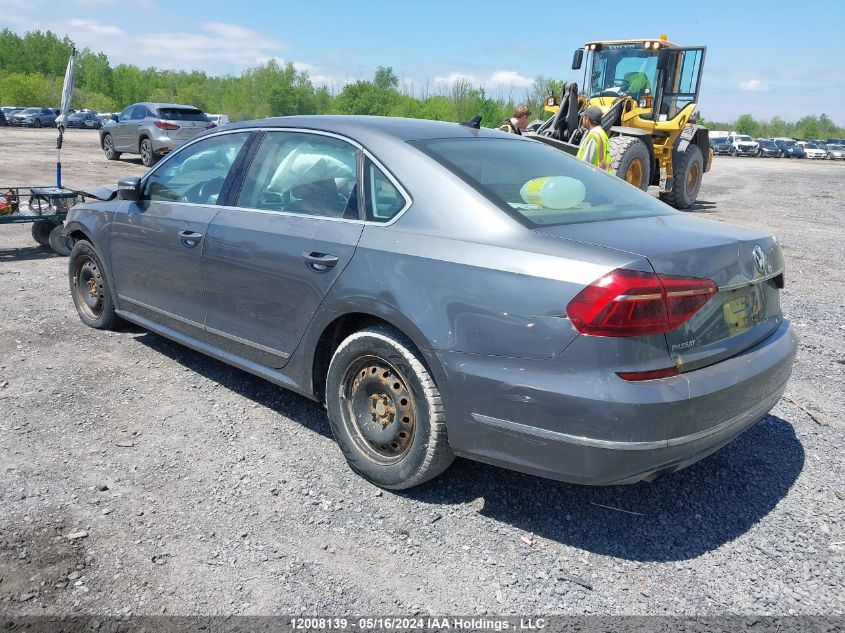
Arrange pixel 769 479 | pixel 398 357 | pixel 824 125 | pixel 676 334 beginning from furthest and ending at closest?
pixel 824 125 → pixel 769 479 → pixel 398 357 → pixel 676 334

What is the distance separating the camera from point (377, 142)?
3.36 metres

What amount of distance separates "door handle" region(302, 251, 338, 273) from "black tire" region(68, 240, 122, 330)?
8.03ft

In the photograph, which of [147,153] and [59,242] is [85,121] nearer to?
[147,153]

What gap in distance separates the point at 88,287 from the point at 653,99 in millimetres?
11594

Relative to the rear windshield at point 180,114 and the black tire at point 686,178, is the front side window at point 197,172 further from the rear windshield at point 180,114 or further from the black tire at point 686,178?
the rear windshield at point 180,114

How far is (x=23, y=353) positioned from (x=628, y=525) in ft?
14.0

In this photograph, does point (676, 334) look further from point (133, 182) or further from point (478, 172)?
point (133, 182)

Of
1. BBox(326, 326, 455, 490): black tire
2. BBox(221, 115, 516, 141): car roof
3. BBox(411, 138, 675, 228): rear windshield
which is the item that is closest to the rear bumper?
BBox(326, 326, 455, 490): black tire

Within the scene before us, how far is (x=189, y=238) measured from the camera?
4055 millimetres

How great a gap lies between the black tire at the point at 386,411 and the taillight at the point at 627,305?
0.77m

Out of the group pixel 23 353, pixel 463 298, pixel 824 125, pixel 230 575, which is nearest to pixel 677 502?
pixel 463 298

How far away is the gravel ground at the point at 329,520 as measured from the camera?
2.52 m

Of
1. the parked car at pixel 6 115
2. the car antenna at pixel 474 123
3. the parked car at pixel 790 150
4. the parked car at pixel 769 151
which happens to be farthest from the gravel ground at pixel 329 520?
the parked car at pixel 790 150

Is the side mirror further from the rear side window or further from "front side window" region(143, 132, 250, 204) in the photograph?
the rear side window
